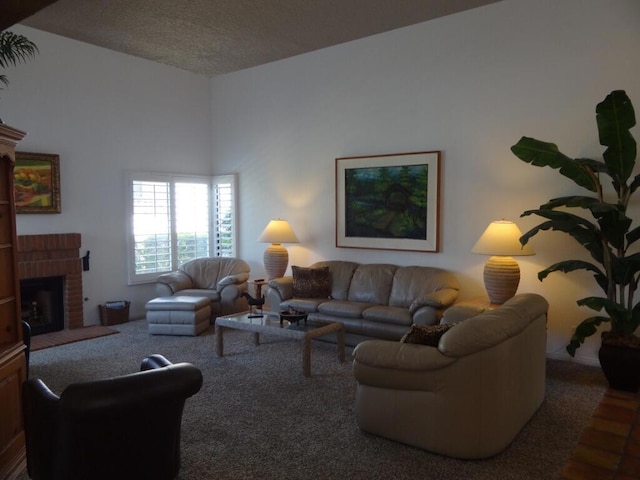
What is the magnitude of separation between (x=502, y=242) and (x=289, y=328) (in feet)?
7.79

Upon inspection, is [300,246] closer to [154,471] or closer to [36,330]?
[36,330]

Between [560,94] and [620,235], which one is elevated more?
[560,94]

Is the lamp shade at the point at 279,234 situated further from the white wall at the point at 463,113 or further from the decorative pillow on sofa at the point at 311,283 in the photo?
the decorative pillow on sofa at the point at 311,283

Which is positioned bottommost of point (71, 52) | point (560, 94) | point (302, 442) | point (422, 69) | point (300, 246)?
point (302, 442)

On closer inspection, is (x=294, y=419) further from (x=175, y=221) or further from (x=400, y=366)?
(x=175, y=221)

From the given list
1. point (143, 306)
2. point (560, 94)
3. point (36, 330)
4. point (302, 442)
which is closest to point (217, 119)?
point (143, 306)

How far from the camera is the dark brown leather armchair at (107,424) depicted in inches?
85.6

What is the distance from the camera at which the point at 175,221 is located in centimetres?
752

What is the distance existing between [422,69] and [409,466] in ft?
15.3

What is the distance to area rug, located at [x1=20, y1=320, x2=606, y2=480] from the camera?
2912 mm

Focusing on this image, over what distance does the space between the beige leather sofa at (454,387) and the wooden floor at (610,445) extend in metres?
0.43

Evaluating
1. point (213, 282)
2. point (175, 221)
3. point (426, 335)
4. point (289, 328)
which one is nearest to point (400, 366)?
point (426, 335)

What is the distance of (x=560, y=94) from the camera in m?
4.90

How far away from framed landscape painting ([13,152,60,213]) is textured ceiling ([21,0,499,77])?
1.69 m
